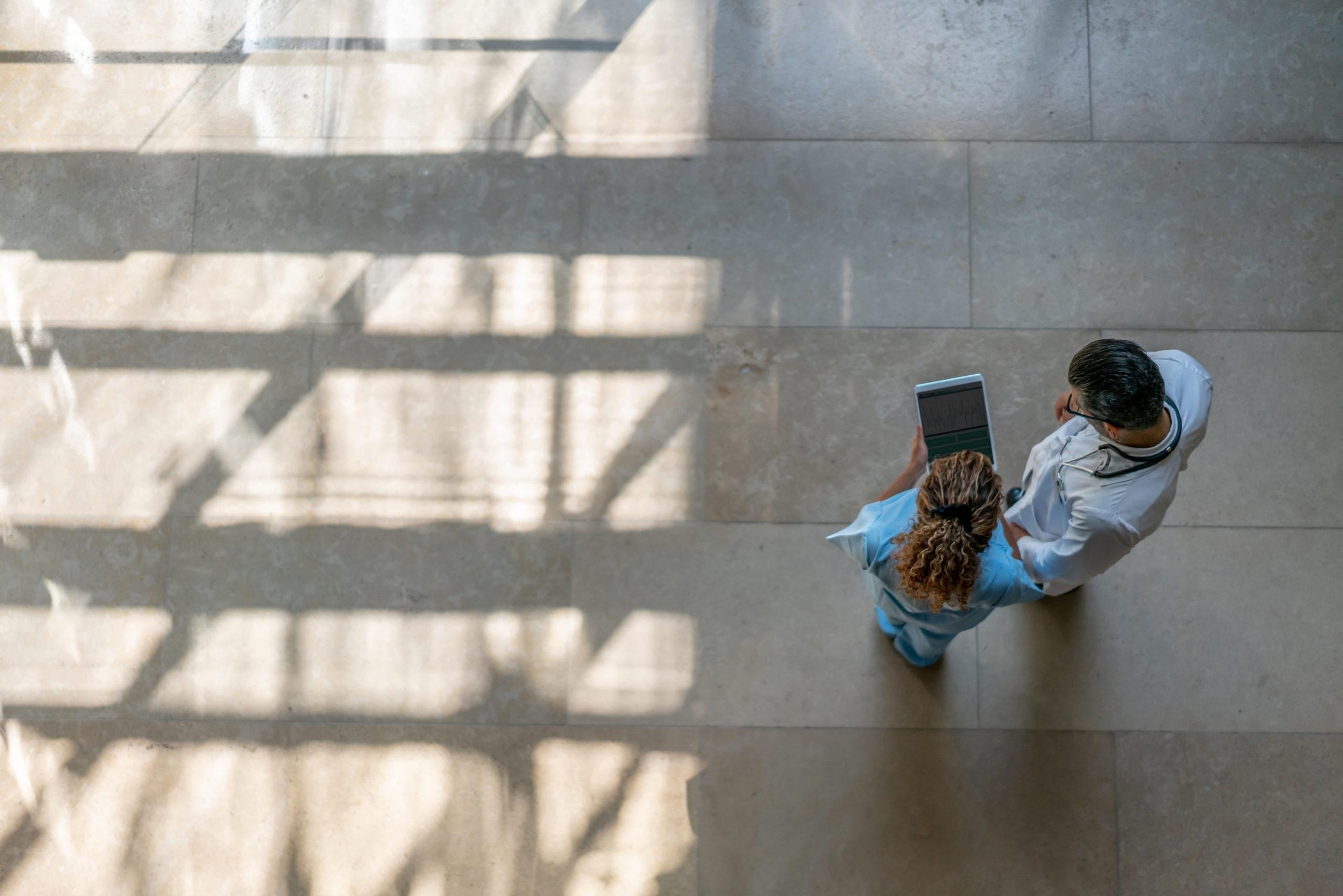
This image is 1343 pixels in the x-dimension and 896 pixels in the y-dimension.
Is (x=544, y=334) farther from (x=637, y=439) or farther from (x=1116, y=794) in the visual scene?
(x=1116, y=794)

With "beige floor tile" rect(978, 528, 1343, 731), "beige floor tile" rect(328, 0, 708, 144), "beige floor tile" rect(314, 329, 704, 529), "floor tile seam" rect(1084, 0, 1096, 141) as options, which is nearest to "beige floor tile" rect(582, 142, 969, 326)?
"beige floor tile" rect(328, 0, 708, 144)

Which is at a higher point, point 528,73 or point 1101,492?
point 528,73

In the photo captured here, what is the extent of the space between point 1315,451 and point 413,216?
3627mm

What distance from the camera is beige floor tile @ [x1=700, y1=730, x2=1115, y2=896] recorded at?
3.09 metres

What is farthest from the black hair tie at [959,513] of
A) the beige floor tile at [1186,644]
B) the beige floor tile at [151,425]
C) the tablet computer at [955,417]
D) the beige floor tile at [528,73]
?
the beige floor tile at [151,425]

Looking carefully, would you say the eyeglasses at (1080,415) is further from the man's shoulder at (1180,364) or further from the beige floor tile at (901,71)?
the beige floor tile at (901,71)

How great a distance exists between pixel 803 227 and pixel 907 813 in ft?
7.41

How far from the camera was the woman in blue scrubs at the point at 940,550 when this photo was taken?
6.74ft

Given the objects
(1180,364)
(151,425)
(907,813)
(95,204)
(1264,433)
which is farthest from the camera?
(95,204)

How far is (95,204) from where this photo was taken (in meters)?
3.58

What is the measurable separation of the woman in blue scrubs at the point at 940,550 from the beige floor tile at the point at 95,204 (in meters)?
3.02

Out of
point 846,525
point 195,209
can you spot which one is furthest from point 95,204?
point 846,525

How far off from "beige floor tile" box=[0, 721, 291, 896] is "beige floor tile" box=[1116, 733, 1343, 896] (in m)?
3.14

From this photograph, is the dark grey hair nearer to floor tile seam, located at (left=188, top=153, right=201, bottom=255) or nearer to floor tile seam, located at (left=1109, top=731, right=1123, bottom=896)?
floor tile seam, located at (left=1109, top=731, right=1123, bottom=896)
